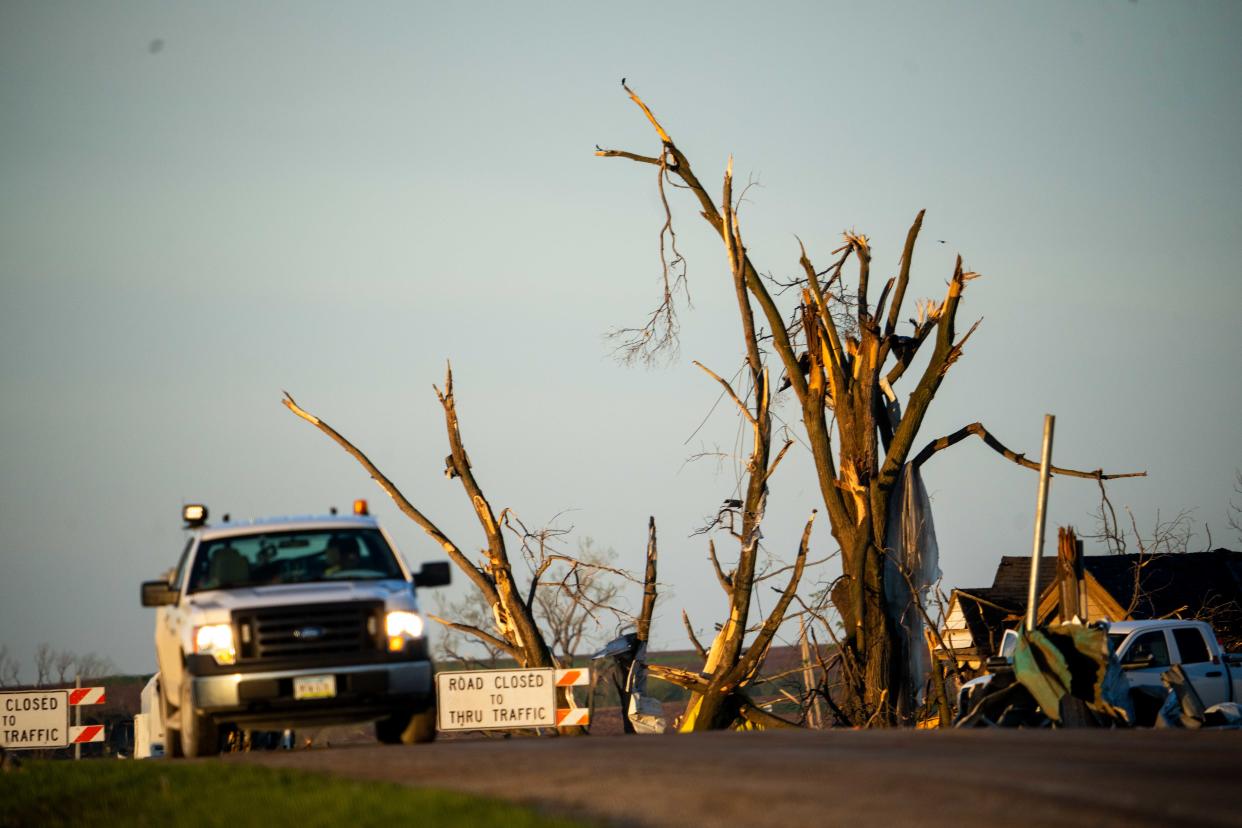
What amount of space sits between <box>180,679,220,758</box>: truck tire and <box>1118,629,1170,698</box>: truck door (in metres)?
10.7

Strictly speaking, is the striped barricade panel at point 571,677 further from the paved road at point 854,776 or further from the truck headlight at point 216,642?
the truck headlight at point 216,642

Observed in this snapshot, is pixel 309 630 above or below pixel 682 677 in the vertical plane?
above

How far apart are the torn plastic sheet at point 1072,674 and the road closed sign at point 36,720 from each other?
38.4ft

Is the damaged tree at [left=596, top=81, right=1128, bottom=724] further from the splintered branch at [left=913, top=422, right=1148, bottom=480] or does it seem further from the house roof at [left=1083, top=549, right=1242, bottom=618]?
the house roof at [left=1083, top=549, right=1242, bottom=618]

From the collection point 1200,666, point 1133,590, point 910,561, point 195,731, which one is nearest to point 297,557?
point 195,731

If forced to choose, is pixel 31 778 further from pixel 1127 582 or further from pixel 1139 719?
pixel 1127 582

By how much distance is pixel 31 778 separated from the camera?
12.5m

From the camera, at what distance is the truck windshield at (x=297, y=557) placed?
13.9m

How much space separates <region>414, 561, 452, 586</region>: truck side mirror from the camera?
14016 mm

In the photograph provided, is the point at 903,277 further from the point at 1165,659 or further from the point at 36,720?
the point at 36,720

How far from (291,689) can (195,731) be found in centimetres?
105

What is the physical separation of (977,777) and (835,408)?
46.7 feet

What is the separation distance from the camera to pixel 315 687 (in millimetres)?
12945

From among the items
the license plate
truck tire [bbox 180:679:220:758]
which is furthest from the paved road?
the license plate
